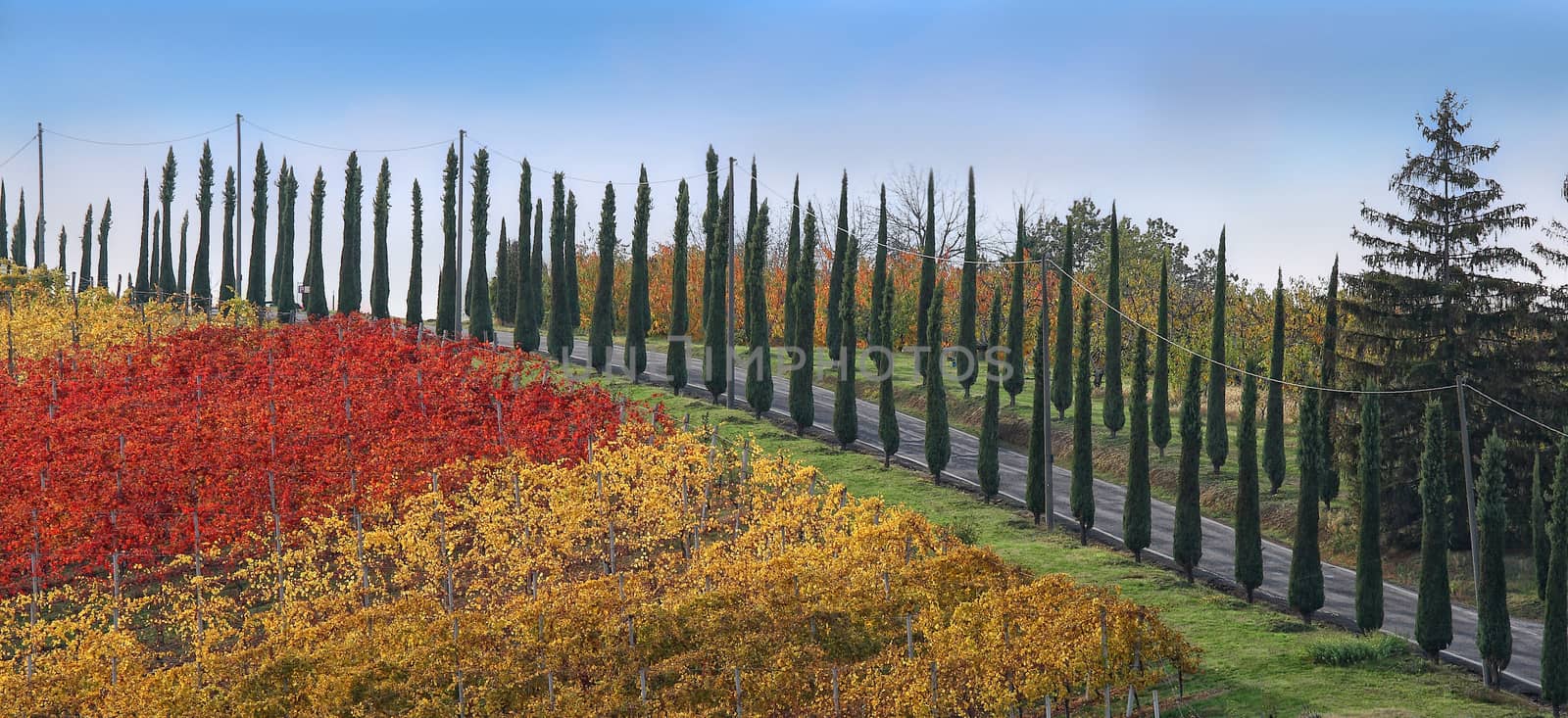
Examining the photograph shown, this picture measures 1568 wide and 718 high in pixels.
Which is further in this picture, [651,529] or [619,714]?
[651,529]

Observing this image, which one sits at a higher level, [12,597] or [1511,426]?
[1511,426]

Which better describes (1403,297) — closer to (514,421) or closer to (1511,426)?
(1511,426)

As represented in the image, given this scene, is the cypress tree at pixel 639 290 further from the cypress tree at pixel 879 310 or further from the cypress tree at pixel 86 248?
the cypress tree at pixel 86 248

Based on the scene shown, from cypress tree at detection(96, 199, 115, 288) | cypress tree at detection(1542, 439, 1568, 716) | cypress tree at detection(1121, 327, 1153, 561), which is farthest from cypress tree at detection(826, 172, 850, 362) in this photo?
cypress tree at detection(96, 199, 115, 288)

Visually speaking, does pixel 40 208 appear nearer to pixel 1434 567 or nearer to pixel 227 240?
pixel 227 240

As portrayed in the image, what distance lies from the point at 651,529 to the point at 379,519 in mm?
6402

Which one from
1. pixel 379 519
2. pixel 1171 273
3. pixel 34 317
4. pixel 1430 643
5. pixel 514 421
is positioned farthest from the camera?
pixel 1171 273

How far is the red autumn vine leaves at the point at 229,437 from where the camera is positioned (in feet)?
109

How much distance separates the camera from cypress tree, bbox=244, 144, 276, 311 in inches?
2980

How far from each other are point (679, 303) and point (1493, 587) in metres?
32.9

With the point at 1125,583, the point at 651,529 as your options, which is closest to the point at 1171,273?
the point at 1125,583

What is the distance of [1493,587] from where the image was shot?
98.7ft

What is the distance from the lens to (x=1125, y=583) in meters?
34.6

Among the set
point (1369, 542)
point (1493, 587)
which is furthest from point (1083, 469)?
point (1493, 587)
